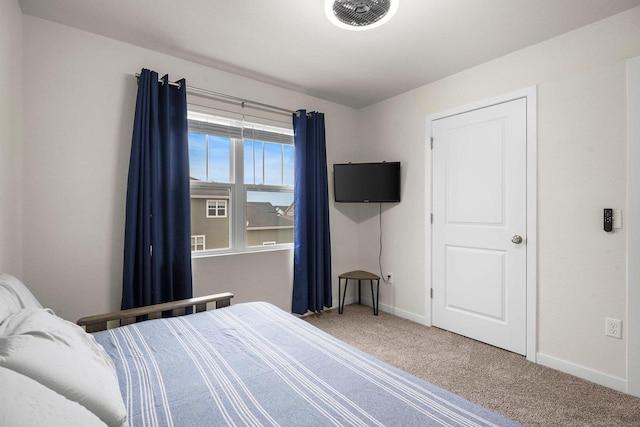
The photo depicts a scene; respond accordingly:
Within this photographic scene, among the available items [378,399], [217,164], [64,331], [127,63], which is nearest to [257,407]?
[378,399]

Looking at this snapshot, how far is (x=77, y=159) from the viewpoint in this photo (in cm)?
231

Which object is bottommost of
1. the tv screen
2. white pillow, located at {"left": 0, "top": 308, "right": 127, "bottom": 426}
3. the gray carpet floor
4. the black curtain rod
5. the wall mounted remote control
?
the gray carpet floor

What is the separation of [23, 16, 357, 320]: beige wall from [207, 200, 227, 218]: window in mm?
735

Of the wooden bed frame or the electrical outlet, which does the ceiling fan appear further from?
the electrical outlet

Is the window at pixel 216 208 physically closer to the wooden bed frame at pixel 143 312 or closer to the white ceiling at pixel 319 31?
the wooden bed frame at pixel 143 312

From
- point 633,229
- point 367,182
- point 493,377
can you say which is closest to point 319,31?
point 367,182

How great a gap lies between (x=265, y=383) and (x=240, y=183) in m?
2.31

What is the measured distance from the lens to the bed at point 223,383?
0.82 meters

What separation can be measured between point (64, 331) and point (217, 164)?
2.18 meters

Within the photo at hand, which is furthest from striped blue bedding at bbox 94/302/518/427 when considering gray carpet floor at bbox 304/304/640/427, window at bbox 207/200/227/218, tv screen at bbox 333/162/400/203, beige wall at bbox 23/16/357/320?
tv screen at bbox 333/162/400/203

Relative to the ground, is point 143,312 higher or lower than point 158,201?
lower

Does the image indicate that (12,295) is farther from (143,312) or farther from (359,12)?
(359,12)

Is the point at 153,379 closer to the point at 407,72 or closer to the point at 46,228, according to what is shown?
the point at 46,228

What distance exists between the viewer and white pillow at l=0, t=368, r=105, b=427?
1.89 feet
